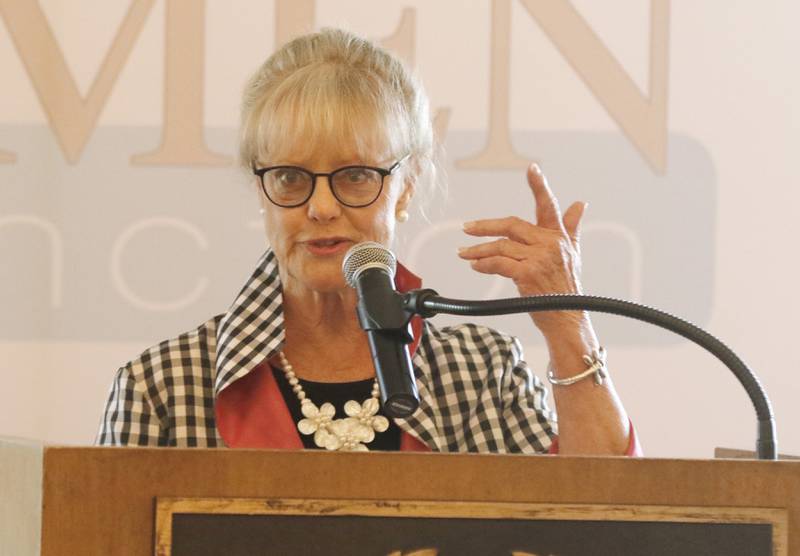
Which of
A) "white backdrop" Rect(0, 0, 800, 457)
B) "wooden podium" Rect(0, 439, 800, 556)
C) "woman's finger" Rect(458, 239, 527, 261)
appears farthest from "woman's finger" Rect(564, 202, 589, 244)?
"white backdrop" Rect(0, 0, 800, 457)

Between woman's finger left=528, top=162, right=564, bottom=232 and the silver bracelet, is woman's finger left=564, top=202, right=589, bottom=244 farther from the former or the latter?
the silver bracelet

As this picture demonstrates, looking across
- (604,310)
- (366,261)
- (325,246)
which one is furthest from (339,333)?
(604,310)

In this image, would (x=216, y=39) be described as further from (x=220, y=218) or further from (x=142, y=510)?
(x=142, y=510)

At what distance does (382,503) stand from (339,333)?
76 cm

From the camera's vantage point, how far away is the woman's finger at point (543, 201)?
5.03 feet

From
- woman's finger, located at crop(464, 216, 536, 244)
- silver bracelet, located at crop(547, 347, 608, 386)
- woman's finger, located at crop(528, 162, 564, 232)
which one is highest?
woman's finger, located at crop(528, 162, 564, 232)

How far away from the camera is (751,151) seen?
2877 millimetres

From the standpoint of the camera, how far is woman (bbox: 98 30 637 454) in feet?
4.93

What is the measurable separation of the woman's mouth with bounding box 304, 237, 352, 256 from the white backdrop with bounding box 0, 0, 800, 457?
1286 mm

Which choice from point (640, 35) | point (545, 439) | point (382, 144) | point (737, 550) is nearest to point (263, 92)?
point (382, 144)

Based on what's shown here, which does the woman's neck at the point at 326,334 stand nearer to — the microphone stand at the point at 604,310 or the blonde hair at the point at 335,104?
the blonde hair at the point at 335,104

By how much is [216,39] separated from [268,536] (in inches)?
84.2

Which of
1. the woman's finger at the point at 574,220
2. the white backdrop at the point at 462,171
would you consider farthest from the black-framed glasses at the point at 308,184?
the white backdrop at the point at 462,171

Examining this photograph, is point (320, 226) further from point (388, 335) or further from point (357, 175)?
point (388, 335)
